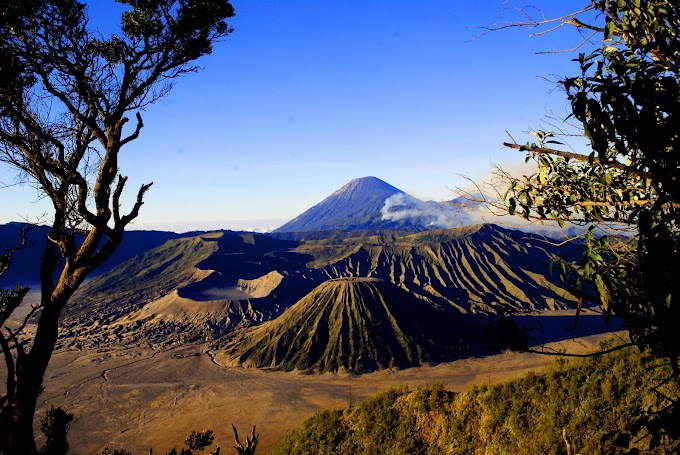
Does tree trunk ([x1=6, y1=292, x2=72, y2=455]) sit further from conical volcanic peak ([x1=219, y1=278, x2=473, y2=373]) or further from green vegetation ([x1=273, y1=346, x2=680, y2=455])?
conical volcanic peak ([x1=219, y1=278, x2=473, y2=373])

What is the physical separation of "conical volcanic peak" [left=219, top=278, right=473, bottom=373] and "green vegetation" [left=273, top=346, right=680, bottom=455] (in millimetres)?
33083

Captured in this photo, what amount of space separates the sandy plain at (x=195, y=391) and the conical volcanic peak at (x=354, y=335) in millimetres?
2523

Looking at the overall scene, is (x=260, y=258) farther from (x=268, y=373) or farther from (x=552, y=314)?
(x=552, y=314)

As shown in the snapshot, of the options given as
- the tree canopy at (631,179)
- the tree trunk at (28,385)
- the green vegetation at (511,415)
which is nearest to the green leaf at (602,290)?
the tree canopy at (631,179)

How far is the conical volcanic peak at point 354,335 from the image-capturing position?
169ft

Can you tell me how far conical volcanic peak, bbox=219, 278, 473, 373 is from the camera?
5156 centimetres

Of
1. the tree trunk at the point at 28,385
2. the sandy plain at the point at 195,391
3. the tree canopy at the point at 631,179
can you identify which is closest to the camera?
the tree canopy at the point at 631,179

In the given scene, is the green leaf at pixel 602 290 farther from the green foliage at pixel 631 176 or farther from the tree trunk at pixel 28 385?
the tree trunk at pixel 28 385

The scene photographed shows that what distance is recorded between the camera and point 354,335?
180 ft

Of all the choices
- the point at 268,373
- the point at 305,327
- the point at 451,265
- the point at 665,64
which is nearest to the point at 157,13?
the point at 665,64

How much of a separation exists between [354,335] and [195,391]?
20.9 m

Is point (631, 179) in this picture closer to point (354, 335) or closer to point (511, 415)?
point (511, 415)

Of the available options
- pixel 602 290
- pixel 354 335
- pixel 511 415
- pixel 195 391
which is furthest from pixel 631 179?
pixel 354 335

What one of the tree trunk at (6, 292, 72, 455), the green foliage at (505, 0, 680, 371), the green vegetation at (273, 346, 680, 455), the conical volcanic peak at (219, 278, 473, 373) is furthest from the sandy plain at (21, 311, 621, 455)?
the green foliage at (505, 0, 680, 371)
